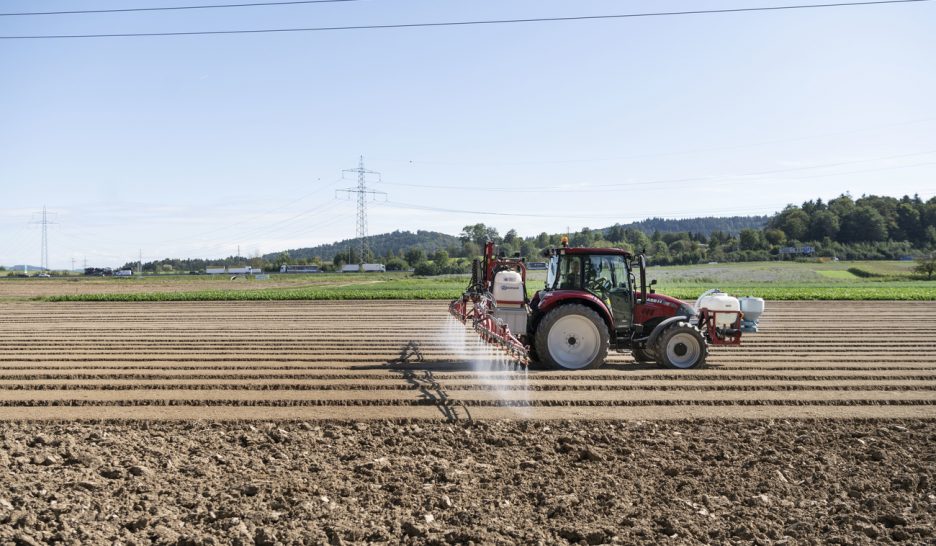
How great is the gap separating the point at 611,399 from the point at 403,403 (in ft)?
9.33

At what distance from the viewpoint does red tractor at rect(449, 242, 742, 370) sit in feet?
40.1

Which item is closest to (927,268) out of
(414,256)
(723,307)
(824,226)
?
(824,226)

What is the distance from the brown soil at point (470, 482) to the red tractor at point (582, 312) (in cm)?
336

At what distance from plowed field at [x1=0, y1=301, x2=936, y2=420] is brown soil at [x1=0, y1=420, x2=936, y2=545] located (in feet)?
2.38

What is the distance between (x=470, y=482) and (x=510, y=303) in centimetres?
569

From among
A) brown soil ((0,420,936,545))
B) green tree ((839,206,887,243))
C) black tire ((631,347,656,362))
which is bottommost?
brown soil ((0,420,936,545))

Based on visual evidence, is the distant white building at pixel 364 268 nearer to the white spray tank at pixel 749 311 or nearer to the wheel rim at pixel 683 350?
the white spray tank at pixel 749 311

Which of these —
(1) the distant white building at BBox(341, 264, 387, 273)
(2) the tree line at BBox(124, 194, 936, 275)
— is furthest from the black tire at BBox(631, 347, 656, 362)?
(1) the distant white building at BBox(341, 264, 387, 273)

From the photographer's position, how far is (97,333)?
19562mm

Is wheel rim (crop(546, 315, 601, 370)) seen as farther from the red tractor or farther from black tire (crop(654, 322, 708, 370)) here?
black tire (crop(654, 322, 708, 370))

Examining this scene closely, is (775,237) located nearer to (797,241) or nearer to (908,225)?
(797,241)

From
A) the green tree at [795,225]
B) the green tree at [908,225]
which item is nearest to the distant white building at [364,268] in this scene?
the green tree at [795,225]

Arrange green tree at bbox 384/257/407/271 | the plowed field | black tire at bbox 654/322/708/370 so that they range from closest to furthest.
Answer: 1. the plowed field
2. black tire at bbox 654/322/708/370
3. green tree at bbox 384/257/407/271

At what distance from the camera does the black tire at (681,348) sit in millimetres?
12602
